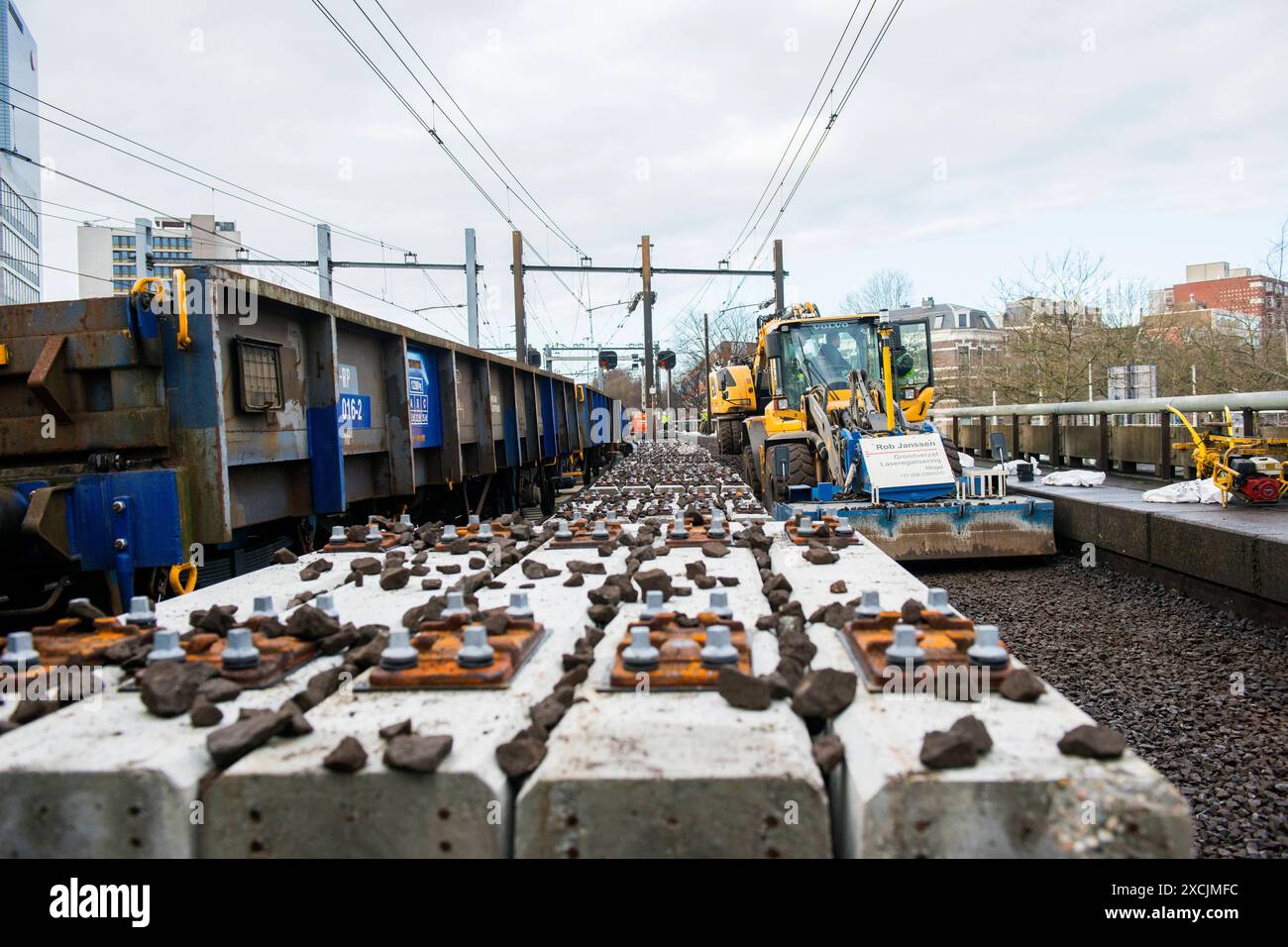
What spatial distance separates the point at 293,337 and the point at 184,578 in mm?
2070

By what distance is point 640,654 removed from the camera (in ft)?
5.28

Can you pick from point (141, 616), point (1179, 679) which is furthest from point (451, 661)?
Answer: point (1179, 679)

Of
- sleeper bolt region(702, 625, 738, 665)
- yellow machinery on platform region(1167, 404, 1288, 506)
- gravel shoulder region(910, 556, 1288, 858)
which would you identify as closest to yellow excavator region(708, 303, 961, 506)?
yellow machinery on platform region(1167, 404, 1288, 506)

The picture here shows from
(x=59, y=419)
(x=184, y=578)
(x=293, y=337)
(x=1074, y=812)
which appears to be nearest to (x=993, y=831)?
(x=1074, y=812)

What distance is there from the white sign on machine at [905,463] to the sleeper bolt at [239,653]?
9.34m

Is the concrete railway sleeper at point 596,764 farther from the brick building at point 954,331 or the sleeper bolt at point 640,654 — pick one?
the brick building at point 954,331

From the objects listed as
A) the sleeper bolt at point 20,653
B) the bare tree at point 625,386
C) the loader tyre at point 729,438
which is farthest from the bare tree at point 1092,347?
the bare tree at point 625,386

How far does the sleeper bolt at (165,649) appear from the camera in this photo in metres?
1.72

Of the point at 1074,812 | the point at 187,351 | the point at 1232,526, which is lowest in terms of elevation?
the point at 1232,526

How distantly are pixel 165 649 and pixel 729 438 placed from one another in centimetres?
2015

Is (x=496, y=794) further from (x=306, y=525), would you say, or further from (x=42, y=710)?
(x=306, y=525)

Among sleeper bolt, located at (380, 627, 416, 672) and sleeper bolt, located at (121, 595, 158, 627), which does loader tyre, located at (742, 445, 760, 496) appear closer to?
sleeper bolt, located at (121, 595, 158, 627)

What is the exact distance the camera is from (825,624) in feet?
6.55

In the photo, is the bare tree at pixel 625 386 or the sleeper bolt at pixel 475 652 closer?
the sleeper bolt at pixel 475 652
